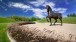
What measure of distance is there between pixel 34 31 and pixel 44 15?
966 mm

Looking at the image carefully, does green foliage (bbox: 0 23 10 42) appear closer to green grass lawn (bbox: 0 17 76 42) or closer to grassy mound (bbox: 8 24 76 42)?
green grass lawn (bbox: 0 17 76 42)

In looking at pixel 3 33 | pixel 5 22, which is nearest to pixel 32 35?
pixel 3 33

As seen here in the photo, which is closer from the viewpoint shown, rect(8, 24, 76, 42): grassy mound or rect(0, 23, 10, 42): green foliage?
rect(8, 24, 76, 42): grassy mound

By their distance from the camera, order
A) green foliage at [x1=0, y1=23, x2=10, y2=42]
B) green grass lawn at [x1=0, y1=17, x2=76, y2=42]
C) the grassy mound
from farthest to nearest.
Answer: green grass lawn at [x1=0, y1=17, x2=76, y2=42]
green foliage at [x1=0, y1=23, x2=10, y2=42]
the grassy mound

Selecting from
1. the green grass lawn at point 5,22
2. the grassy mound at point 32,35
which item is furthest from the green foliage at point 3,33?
the grassy mound at point 32,35

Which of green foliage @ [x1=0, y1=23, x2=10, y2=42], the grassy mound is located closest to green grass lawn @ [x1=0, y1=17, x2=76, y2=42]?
green foliage @ [x1=0, y1=23, x2=10, y2=42]

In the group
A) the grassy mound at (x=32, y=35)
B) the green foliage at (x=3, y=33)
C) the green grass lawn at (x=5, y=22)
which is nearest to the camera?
the grassy mound at (x=32, y=35)

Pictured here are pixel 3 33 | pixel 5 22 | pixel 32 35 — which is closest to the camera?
pixel 32 35

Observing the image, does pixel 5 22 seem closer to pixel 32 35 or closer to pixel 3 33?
pixel 3 33

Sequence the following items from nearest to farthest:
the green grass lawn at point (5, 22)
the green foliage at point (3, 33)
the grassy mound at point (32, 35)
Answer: the grassy mound at point (32, 35), the green foliage at point (3, 33), the green grass lawn at point (5, 22)

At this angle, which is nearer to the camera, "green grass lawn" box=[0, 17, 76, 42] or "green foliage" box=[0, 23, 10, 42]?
"green foliage" box=[0, 23, 10, 42]

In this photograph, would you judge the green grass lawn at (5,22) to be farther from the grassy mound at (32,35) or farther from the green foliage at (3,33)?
the grassy mound at (32,35)

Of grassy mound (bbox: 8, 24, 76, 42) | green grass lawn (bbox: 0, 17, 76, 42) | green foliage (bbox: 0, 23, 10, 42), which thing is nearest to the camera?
grassy mound (bbox: 8, 24, 76, 42)

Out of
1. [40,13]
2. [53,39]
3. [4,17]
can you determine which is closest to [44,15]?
[40,13]
